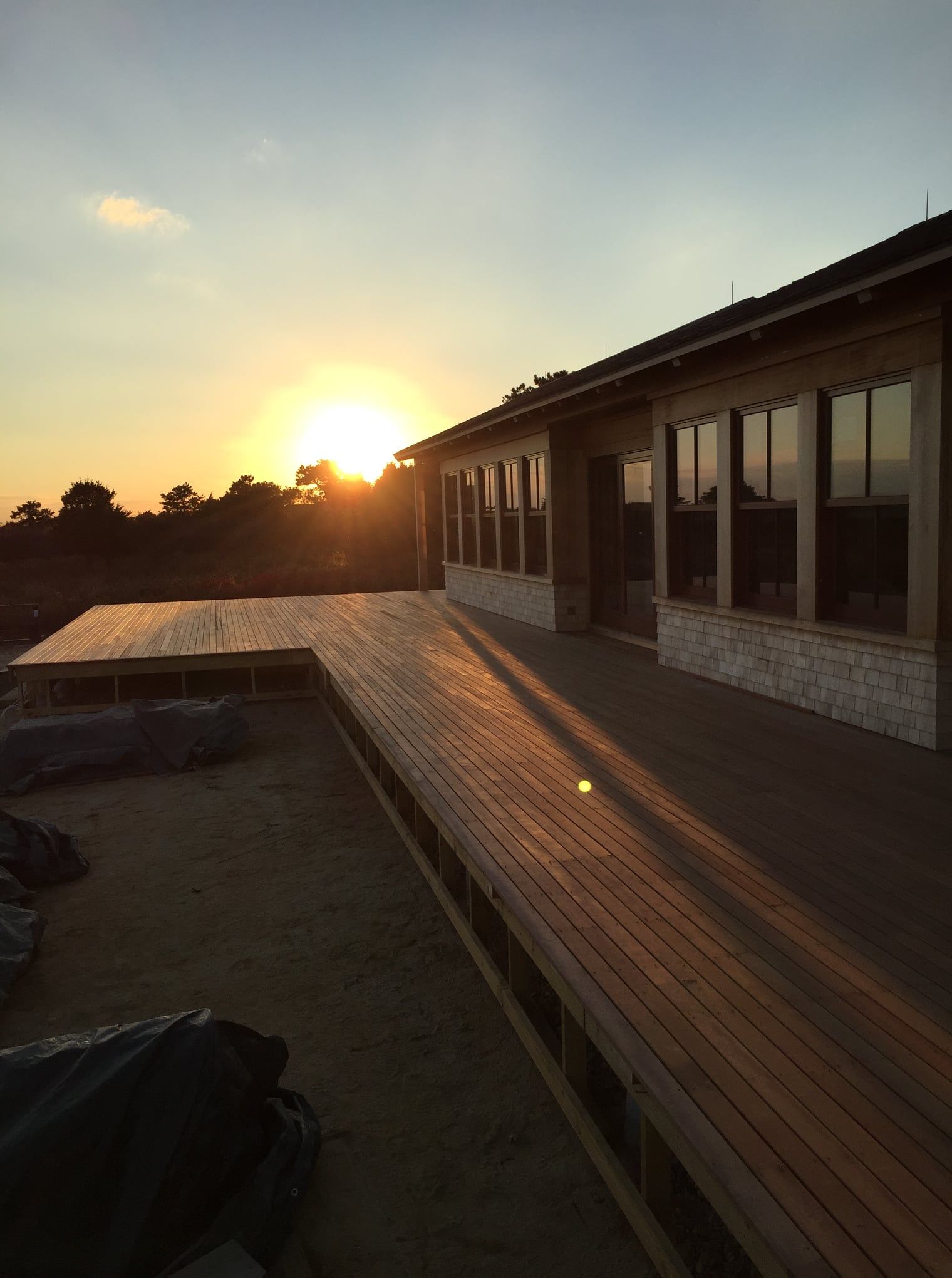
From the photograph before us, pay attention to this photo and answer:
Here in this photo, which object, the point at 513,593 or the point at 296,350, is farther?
the point at 296,350

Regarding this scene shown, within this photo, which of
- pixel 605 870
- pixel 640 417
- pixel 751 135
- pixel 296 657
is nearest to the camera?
pixel 605 870

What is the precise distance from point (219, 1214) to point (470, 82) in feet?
36.3

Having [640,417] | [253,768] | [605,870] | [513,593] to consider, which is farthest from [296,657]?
[605,870]

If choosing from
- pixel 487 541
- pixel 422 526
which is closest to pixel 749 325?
pixel 487 541

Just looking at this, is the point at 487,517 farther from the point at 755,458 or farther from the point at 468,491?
the point at 755,458

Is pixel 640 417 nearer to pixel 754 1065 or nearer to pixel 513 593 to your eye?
pixel 513 593

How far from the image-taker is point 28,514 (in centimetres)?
4297

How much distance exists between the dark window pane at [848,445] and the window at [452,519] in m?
9.46

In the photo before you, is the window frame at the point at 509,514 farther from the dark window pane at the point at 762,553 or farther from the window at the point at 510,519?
the dark window pane at the point at 762,553

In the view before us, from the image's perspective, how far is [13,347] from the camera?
16.5 m

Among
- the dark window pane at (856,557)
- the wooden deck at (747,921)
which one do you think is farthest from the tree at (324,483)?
the wooden deck at (747,921)

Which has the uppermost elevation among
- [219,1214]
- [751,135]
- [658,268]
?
[751,135]

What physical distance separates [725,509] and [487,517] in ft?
22.1

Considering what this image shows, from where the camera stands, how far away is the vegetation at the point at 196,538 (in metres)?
28.0
